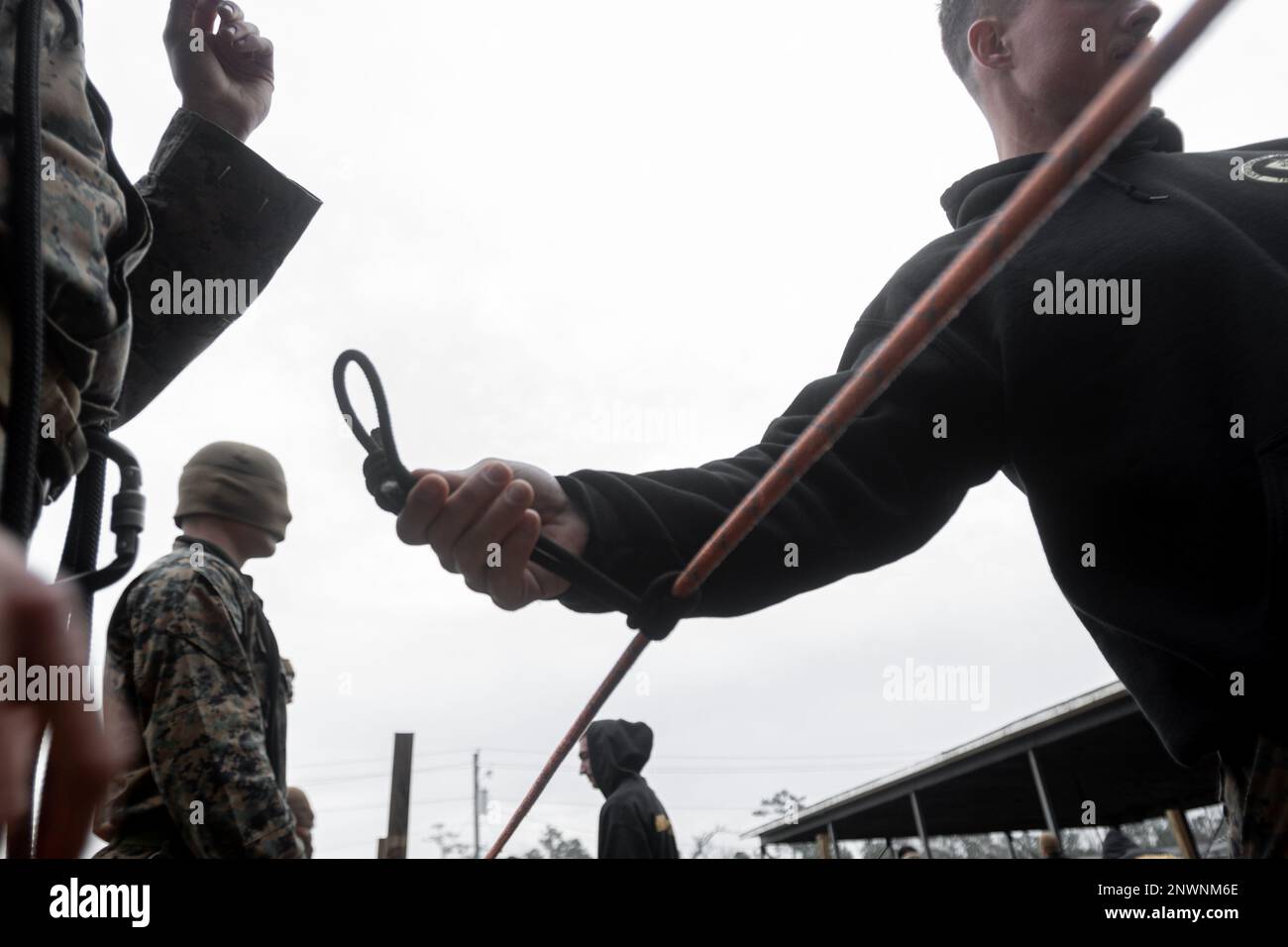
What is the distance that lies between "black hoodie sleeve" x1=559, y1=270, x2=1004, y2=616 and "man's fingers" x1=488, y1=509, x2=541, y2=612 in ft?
0.44

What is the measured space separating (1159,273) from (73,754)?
126 cm

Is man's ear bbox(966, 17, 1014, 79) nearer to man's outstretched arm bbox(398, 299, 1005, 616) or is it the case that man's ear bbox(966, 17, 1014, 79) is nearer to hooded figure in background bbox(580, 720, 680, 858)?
man's outstretched arm bbox(398, 299, 1005, 616)

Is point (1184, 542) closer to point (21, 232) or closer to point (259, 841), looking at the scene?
point (21, 232)

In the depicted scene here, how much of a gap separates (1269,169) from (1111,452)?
57 centimetres

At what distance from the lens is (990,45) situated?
1.63 m

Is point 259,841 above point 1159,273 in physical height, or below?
below

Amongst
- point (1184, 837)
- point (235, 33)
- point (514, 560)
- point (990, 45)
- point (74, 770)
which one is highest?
point (990, 45)

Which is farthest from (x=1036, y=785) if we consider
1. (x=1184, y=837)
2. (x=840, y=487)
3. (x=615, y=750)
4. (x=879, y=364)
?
(x=879, y=364)

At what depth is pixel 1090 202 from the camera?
1.36m

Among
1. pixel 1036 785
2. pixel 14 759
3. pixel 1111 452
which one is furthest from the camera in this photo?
pixel 1036 785

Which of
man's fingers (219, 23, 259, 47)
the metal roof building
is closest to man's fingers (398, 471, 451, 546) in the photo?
man's fingers (219, 23, 259, 47)

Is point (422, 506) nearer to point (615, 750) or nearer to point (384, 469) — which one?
point (384, 469)
